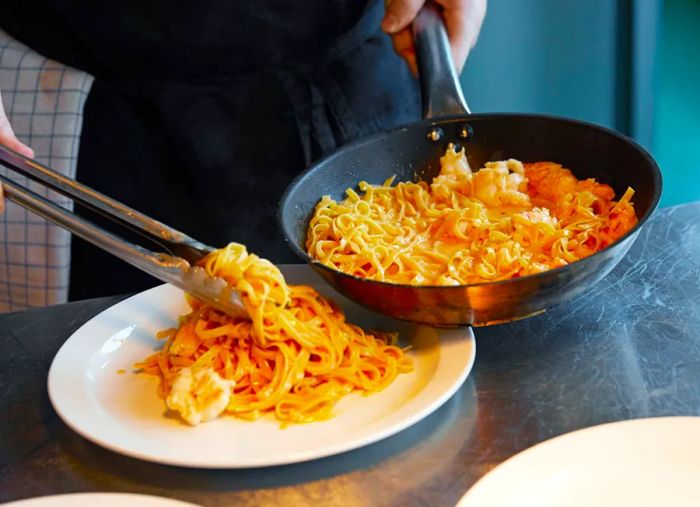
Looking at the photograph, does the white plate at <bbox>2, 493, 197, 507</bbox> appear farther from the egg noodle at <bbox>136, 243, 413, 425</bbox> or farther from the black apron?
the black apron

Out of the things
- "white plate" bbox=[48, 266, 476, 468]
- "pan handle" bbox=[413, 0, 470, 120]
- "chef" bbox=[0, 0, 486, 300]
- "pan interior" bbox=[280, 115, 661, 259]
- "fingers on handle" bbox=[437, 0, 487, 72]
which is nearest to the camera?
"white plate" bbox=[48, 266, 476, 468]

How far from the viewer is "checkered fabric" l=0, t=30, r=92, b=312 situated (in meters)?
2.09

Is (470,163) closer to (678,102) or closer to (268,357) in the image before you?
(268,357)

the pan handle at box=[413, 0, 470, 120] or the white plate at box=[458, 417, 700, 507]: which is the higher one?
the pan handle at box=[413, 0, 470, 120]

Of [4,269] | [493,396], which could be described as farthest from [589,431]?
[4,269]

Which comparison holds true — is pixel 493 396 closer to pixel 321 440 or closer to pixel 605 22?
pixel 321 440

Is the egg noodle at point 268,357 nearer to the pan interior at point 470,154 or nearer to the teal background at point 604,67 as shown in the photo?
the pan interior at point 470,154

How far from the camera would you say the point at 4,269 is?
7.33 ft

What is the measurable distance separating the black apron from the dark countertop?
725mm

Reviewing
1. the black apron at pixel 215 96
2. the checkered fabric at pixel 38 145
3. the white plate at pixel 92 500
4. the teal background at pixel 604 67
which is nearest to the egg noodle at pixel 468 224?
the white plate at pixel 92 500

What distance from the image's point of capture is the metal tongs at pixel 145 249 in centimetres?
123

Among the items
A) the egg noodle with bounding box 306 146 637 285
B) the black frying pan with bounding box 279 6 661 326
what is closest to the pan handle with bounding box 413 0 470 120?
the black frying pan with bounding box 279 6 661 326

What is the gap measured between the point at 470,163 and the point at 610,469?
0.73 meters

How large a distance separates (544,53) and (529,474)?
256 cm
